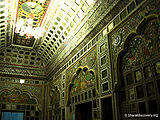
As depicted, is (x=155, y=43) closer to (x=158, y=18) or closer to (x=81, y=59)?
(x=158, y=18)

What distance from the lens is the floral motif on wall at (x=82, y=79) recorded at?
7.32 metres

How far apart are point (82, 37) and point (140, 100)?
4414mm

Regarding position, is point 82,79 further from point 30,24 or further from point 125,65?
point 30,24

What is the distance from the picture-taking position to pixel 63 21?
9508 millimetres

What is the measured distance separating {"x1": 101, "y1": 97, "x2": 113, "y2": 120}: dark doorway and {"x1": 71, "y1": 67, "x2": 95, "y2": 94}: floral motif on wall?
3.91 feet

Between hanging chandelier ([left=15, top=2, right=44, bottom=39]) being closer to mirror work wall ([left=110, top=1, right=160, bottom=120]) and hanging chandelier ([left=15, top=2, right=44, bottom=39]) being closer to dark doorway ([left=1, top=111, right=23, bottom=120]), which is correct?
mirror work wall ([left=110, top=1, right=160, bottom=120])

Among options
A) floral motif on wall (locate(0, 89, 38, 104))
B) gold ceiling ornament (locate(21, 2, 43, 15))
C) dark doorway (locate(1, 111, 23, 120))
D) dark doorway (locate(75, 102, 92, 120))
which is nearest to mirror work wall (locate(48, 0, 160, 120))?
dark doorway (locate(75, 102, 92, 120))

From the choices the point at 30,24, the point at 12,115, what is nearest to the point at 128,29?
the point at 30,24

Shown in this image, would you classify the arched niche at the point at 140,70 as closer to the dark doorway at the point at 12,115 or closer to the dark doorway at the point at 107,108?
the dark doorway at the point at 107,108

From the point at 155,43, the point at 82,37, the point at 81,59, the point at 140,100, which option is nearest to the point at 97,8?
the point at 82,37

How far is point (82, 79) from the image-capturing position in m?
8.20

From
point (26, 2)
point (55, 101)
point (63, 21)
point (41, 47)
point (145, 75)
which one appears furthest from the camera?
point (41, 47)

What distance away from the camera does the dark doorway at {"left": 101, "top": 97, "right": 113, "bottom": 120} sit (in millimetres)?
5778

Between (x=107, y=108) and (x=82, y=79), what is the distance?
2519 mm
